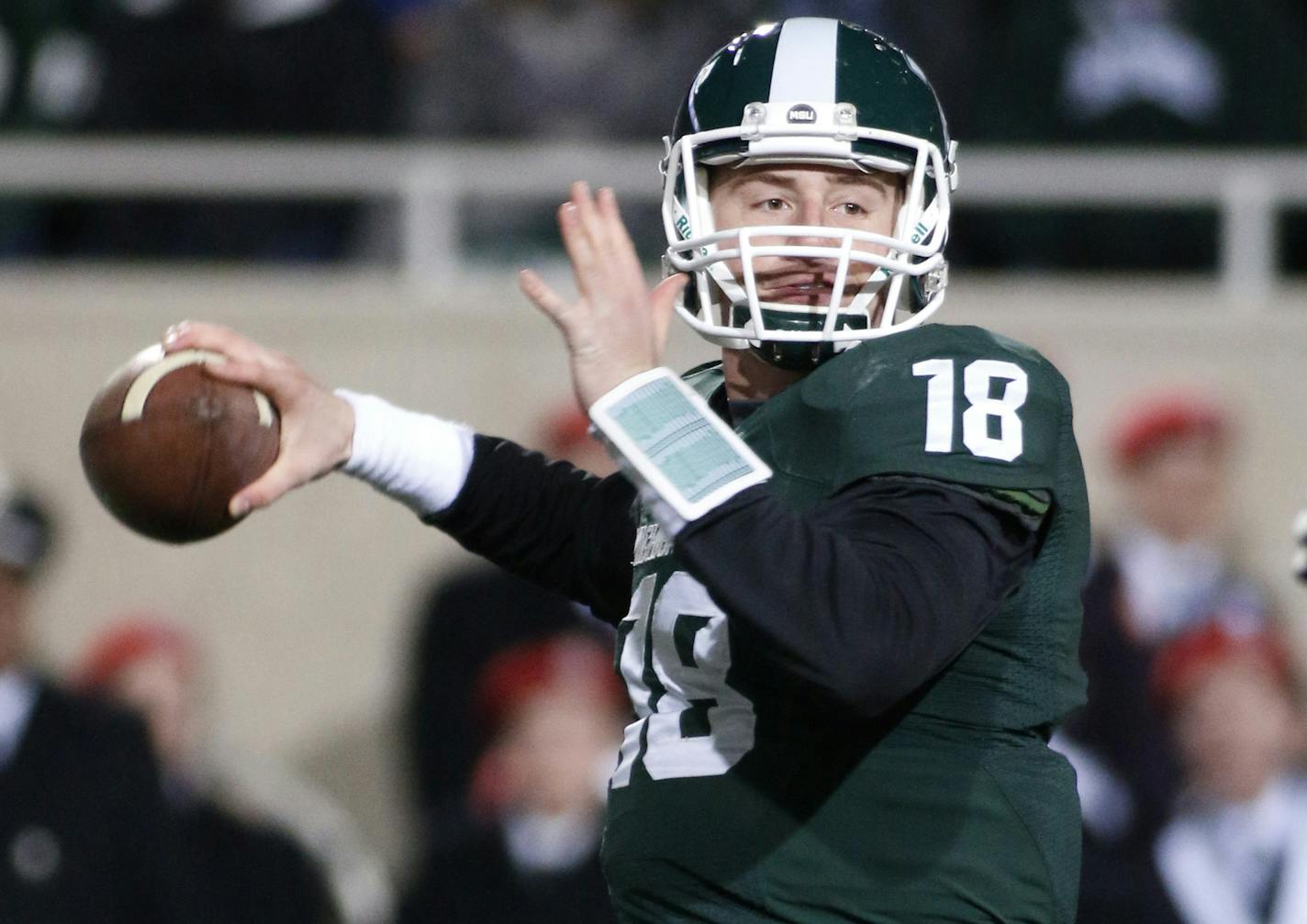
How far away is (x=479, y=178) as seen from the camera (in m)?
5.73

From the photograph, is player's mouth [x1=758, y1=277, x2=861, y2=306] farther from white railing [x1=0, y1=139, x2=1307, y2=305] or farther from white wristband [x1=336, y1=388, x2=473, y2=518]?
white railing [x1=0, y1=139, x2=1307, y2=305]

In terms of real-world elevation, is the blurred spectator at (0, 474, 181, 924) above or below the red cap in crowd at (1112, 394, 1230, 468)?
below

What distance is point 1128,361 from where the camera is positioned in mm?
5801

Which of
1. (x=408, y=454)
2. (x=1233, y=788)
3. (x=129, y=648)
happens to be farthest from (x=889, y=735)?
(x=129, y=648)

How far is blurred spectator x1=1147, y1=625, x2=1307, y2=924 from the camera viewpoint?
4.97 m

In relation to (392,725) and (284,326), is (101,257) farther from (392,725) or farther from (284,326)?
(392,725)

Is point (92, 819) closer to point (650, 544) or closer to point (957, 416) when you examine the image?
point (650, 544)

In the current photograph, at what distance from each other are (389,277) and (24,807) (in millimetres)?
1781

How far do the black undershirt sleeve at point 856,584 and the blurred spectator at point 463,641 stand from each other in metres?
3.25

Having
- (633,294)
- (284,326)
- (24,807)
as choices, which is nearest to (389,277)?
(284,326)

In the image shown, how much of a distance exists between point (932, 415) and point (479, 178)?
3723 mm

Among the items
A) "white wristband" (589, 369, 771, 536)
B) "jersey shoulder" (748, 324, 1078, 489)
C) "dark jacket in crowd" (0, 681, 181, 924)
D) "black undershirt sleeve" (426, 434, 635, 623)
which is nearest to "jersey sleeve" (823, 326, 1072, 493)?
"jersey shoulder" (748, 324, 1078, 489)

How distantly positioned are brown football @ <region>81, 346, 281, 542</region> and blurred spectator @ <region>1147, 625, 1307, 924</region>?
3.24 meters

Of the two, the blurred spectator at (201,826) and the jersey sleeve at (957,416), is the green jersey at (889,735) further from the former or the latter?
the blurred spectator at (201,826)
